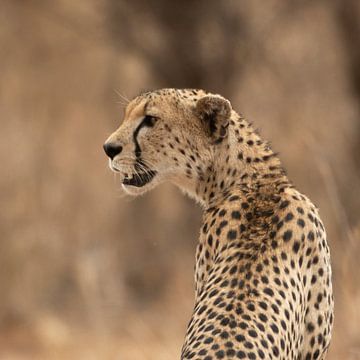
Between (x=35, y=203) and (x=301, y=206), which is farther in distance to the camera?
(x=35, y=203)

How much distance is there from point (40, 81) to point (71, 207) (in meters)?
3.20

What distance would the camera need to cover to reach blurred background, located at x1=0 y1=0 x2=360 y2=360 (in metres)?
10.4

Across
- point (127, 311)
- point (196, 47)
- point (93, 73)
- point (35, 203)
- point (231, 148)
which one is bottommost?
point (231, 148)

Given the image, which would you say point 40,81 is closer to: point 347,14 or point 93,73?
point 93,73

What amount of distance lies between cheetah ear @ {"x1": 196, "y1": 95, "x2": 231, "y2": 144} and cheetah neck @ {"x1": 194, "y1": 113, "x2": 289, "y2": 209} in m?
0.04

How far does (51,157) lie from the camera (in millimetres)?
13195

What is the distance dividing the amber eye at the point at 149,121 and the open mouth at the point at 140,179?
176 millimetres

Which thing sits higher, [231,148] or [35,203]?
[35,203]

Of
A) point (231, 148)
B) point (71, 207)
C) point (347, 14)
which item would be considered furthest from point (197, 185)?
point (347, 14)

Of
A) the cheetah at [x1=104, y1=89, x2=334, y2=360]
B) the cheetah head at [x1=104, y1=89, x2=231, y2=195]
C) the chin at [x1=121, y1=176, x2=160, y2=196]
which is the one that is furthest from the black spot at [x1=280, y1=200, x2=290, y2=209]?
the chin at [x1=121, y1=176, x2=160, y2=196]

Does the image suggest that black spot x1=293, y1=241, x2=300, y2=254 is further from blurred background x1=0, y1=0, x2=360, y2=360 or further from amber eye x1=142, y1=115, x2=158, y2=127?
blurred background x1=0, y1=0, x2=360, y2=360

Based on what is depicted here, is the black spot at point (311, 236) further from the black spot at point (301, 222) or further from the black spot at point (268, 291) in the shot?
the black spot at point (268, 291)

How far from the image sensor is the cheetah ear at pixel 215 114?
4.03 metres

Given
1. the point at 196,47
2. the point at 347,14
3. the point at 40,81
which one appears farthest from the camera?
the point at 40,81
